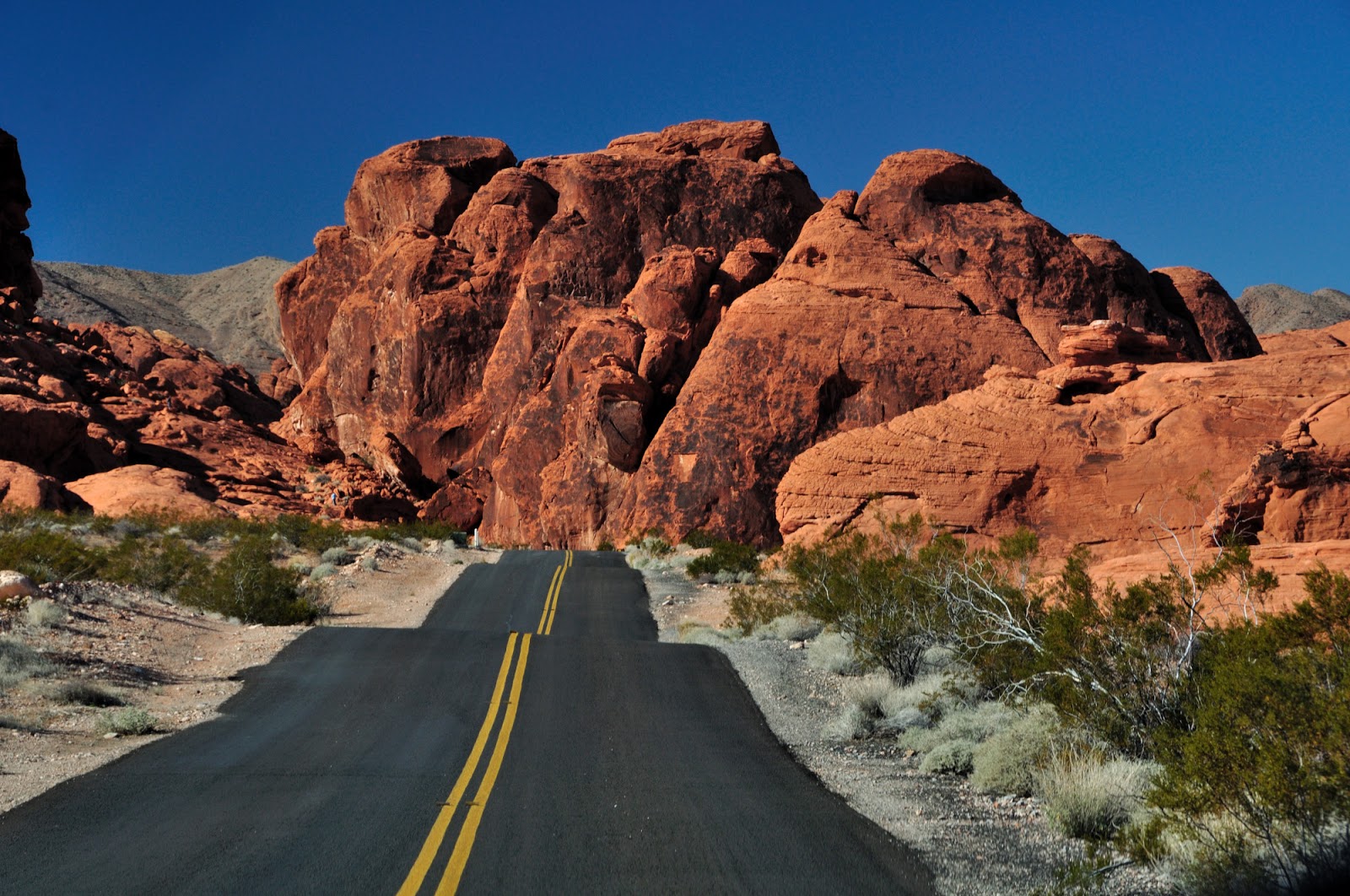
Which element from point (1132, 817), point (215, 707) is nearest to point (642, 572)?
point (215, 707)

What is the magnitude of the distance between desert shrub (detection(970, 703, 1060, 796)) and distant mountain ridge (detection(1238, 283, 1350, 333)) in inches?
4304

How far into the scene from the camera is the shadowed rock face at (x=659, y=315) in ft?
122

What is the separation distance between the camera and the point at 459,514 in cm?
5697

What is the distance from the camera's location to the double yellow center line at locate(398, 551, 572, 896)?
718 cm

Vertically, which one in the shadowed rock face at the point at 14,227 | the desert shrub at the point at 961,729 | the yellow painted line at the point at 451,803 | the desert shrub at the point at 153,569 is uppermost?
the shadowed rock face at the point at 14,227

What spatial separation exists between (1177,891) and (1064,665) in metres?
3.98

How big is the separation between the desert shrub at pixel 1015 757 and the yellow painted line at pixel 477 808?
4.42 metres

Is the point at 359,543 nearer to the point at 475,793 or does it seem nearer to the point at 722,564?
the point at 722,564

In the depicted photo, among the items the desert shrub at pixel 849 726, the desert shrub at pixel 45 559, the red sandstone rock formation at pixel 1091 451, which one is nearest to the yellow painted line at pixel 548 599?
the red sandstone rock formation at pixel 1091 451

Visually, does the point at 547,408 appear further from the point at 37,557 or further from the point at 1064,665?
the point at 1064,665

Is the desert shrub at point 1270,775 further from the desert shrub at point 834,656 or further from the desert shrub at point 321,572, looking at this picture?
the desert shrub at point 321,572

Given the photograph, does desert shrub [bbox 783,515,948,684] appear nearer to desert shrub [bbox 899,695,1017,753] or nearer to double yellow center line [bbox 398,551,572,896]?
Answer: desert shrub [bbox 899,695,1017,753]

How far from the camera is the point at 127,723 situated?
38.5 feet

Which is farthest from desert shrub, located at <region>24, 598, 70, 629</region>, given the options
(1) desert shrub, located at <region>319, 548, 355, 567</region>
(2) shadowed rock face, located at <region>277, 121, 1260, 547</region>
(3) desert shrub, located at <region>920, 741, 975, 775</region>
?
(2) shadowed rock face, located at <region>277, 121, 1260, 547</region>
